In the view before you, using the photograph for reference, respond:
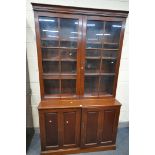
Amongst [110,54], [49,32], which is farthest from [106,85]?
[49,32]

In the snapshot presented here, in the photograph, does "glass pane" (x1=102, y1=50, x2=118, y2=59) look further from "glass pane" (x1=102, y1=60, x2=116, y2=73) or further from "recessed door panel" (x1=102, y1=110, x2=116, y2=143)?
"recessed door panel" (x1=102, y1=110, x2=116, y2=143)

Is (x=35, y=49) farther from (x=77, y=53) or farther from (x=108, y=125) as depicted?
(x=108, y=125)

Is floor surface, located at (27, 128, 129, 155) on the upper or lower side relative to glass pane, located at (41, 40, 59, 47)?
lower

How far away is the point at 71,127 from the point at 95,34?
150 centimetres

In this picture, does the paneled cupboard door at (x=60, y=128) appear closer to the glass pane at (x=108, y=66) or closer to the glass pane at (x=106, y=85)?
the glass pane at (x=106, y=85)

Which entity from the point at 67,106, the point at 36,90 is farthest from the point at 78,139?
the point at 36,90

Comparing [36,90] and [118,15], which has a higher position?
[118,15]

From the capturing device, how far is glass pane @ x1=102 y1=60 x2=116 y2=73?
2252 mm

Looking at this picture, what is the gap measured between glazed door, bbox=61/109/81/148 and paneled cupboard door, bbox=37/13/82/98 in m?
0.34

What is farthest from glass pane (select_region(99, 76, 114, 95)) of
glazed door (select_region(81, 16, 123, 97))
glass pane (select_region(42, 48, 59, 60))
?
glass pane (select_region(42, 48, 59, 60))

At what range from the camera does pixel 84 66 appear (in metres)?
2.12
